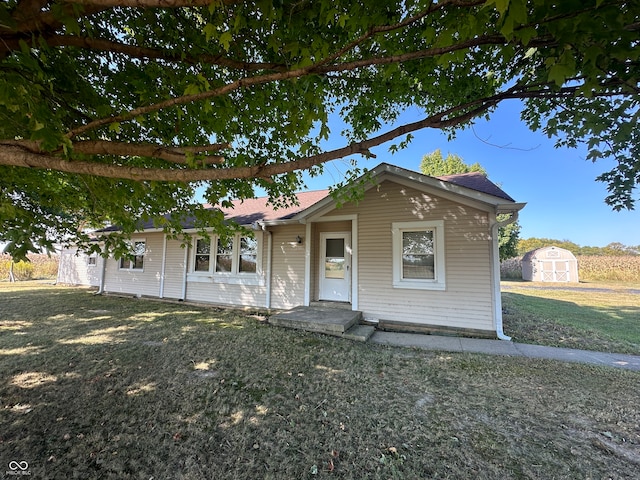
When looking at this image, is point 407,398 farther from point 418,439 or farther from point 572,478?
point 572,478

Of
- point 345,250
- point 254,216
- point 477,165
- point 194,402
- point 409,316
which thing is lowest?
point 194,402

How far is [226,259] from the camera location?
9.73 m

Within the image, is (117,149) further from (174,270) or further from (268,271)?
(174,270)

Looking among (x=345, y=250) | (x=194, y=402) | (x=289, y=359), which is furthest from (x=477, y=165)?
(x=194, y=402)

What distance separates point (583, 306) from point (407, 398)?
1188cm

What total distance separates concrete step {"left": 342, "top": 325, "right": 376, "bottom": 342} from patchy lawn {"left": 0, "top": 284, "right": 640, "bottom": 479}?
0.36 m

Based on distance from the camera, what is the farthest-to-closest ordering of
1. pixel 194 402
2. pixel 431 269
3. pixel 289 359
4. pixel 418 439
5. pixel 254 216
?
pixel 254 216 < pixel 431 269 < pixel 289 359 < pixel 194 402 < pixel 418 439

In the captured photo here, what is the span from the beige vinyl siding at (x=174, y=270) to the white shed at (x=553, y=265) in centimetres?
2868

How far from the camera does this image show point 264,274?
8961mm

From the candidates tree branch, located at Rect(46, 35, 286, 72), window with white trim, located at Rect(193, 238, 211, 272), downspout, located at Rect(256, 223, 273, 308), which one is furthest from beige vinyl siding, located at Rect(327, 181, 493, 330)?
window with white trim, located at Rect(193, 238, 211, 272)

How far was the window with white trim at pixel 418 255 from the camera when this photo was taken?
655 centimetres

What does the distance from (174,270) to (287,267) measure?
5.38 m

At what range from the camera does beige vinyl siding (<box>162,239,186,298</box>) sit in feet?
34.7

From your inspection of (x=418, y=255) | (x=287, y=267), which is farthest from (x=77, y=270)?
(x=418, y=255)
